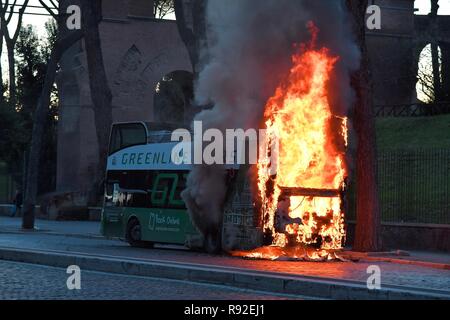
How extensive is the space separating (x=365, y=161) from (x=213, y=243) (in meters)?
4.16

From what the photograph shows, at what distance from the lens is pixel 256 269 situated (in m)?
20.3

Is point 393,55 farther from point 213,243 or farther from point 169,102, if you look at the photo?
point 213,243

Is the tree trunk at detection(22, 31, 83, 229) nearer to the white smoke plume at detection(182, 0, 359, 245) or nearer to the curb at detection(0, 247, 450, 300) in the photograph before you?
the white smoke plume at detection(182, 0, 359, 245)

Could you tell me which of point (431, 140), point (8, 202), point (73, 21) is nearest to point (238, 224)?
point (431, 140)

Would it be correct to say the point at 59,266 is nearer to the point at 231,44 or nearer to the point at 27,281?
the point at 27,281

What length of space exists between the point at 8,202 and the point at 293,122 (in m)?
38.1

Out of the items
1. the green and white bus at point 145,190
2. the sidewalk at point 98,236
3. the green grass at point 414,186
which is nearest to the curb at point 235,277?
the green and white bus at point 145,190

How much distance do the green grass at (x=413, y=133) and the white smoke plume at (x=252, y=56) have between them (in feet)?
42.7

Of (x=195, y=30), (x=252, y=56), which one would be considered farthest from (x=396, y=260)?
(x=195, y=30)

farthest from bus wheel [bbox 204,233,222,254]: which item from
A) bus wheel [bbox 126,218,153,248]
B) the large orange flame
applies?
bus wheel [bbox 126,218,153,248]

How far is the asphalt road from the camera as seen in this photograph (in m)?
15.6

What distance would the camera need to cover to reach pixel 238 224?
25.0 metres

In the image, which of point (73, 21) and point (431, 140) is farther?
point (73, 21)

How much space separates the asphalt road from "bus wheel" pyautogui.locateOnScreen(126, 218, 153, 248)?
940 cm
